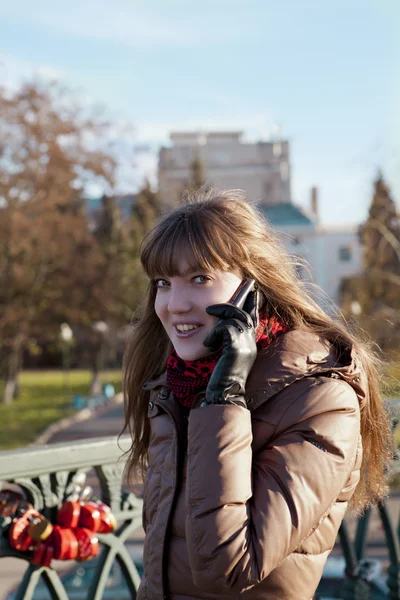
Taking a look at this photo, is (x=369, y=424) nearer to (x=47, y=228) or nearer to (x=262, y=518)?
(x=262, y=518)

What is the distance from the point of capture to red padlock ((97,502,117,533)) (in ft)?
8.64

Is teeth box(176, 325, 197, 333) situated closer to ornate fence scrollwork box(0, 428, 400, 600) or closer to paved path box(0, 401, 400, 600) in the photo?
ornate fence scrollwork box(0, 428, 400, 600)

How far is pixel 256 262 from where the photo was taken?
219cm

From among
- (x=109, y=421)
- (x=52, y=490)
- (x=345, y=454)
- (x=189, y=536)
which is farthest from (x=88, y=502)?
(x=109, y=421)

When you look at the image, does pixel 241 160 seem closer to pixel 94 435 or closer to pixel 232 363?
pixel 94 435

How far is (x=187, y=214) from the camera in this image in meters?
2.16

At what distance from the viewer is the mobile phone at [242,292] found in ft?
6.80

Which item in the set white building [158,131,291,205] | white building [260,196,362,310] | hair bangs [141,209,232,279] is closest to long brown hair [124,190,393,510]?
hair bangs [141,209,232,279]

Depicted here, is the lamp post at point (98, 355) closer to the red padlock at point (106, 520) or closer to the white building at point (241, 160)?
the white building at point (241, 160)

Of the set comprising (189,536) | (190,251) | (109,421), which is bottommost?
(109,421)

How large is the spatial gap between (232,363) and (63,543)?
3.17 ft

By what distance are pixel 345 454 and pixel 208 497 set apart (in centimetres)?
33

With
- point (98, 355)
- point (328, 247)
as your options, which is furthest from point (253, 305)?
point (328, 247)

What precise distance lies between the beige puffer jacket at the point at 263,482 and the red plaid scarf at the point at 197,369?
4 centimetres
